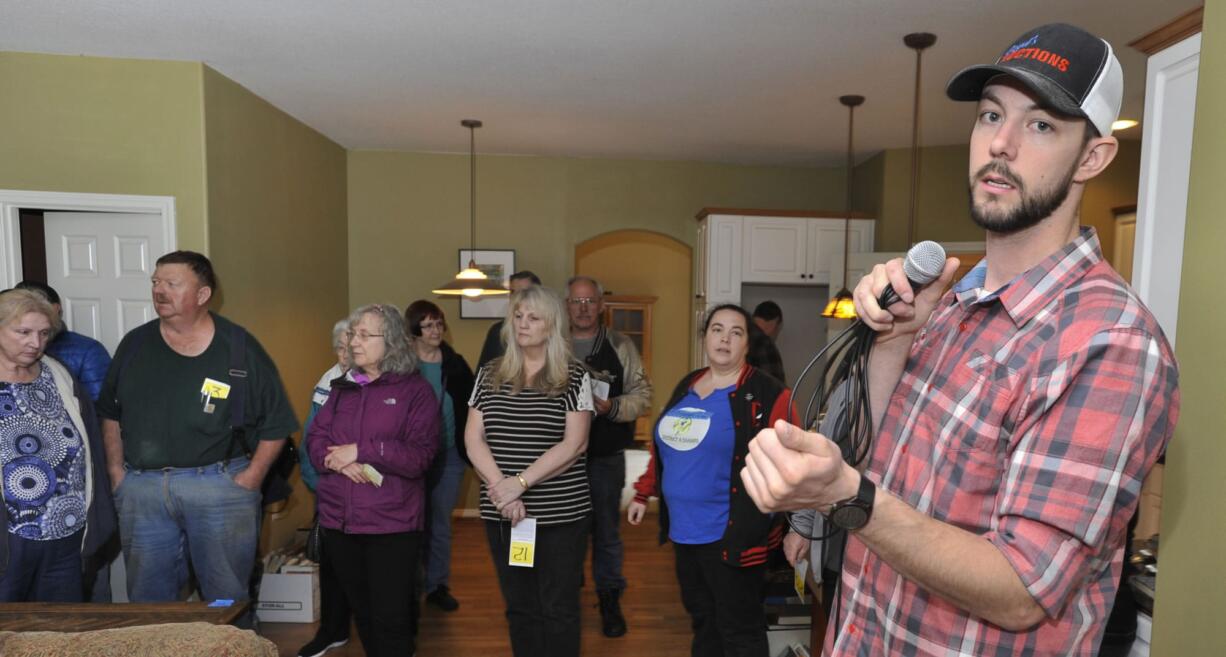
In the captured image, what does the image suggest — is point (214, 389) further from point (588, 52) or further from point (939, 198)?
point (939, 198)

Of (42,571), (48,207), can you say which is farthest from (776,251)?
(42,571)

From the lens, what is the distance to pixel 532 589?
2.42 metres

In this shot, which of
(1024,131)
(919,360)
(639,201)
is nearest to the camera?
(1024,131)

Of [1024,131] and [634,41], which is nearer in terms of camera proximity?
[1024,131]

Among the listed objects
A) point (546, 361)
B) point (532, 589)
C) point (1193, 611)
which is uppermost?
point (546, 361)

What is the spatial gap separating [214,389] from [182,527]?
1.85ft

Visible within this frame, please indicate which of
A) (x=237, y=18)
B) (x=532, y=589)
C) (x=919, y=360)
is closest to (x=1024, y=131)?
(x=919, y=360)

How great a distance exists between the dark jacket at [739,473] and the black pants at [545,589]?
399mm

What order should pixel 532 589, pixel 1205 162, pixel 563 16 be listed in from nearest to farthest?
pixel 1205 162, pixel 532 589, pixel 563 16

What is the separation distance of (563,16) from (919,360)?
2.24m

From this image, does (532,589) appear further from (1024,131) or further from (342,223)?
(342,223)

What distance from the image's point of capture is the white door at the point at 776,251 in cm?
500

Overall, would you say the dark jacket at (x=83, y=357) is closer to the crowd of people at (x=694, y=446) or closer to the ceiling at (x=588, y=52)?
the crowd of people at (x=694, y=446)

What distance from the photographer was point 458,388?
3537mm
